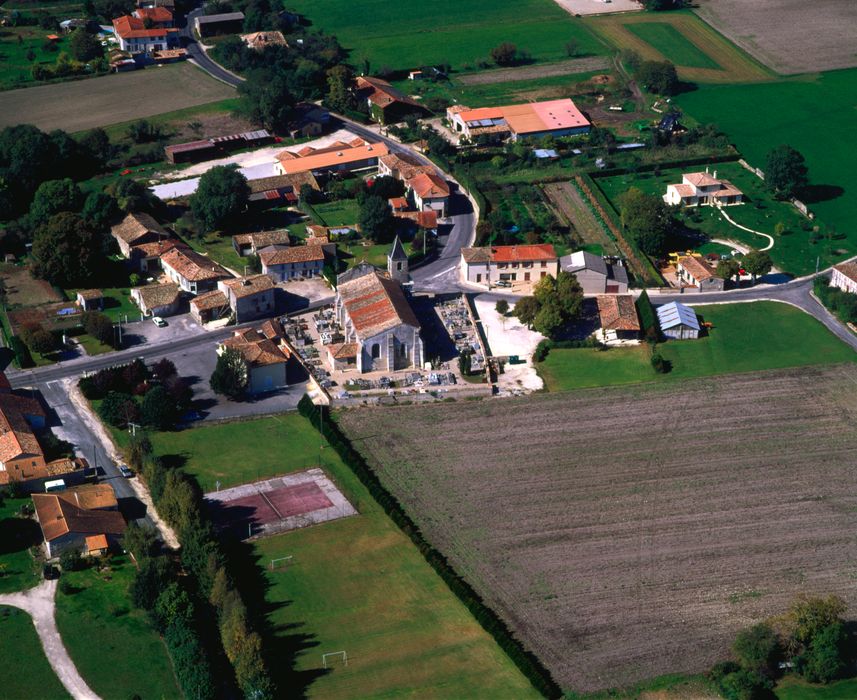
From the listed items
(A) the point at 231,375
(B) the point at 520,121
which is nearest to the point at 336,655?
(A) the point at 231,375

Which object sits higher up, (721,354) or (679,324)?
(679,324)

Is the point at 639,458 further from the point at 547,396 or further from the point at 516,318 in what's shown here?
the point at 516,318

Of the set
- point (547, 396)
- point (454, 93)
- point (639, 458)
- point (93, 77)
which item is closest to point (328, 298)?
point (547, 396)

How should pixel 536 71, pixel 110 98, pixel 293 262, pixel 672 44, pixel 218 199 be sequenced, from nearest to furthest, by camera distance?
pixel 293 262 → pixel 218 199 → pixel 110 98 → pixel 536 71 → pixel 672 44

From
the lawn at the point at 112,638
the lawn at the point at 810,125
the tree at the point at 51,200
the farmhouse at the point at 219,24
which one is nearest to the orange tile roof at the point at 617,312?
the lawn at the point at 810,125

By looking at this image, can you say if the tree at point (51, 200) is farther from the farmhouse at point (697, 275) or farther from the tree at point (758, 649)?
the tree at point (758, 649)

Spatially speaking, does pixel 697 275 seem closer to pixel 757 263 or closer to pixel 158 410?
pixel 757 263
